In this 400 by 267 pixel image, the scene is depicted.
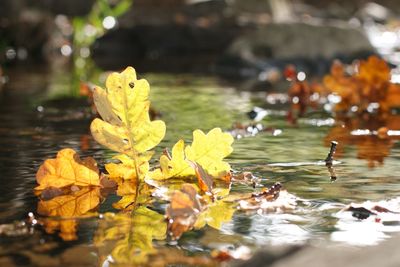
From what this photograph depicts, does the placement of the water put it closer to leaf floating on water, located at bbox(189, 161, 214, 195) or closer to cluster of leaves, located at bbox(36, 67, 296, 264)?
cluster of leaves, located at bbox(36, 67, 296, 264)

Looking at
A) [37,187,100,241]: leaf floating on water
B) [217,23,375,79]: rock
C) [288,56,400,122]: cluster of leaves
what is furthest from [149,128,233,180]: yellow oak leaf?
[217,23,375,79]: rock

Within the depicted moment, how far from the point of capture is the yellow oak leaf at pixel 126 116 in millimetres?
2221

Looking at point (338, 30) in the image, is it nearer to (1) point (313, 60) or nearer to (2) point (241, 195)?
(1) point (313, 60)

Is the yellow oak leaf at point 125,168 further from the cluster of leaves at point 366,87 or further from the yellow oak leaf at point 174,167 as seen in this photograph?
the cluster of leaves at point 366,87

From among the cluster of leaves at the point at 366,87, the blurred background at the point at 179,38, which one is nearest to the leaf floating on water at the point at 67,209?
the cluster of leaves at the point at 366,87

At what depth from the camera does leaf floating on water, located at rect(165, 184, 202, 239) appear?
1.96 m

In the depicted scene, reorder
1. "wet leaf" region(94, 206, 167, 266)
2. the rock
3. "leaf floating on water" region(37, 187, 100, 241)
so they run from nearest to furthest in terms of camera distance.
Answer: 1. "wet leaf" region(94, 206, 167, 266)
2. "leaf floating on water" region(37, 187, 100, 241)
3. the rock

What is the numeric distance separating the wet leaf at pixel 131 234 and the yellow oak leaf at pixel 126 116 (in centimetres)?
23

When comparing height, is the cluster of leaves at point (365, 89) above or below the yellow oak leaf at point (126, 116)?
below

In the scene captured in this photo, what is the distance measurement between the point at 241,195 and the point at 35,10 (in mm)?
9174

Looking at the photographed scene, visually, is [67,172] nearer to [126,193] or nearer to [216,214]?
[126,193]

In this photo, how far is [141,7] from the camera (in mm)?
12984

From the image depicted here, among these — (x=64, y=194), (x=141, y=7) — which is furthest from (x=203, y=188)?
(x=141, y=7)

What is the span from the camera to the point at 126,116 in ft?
7.41
